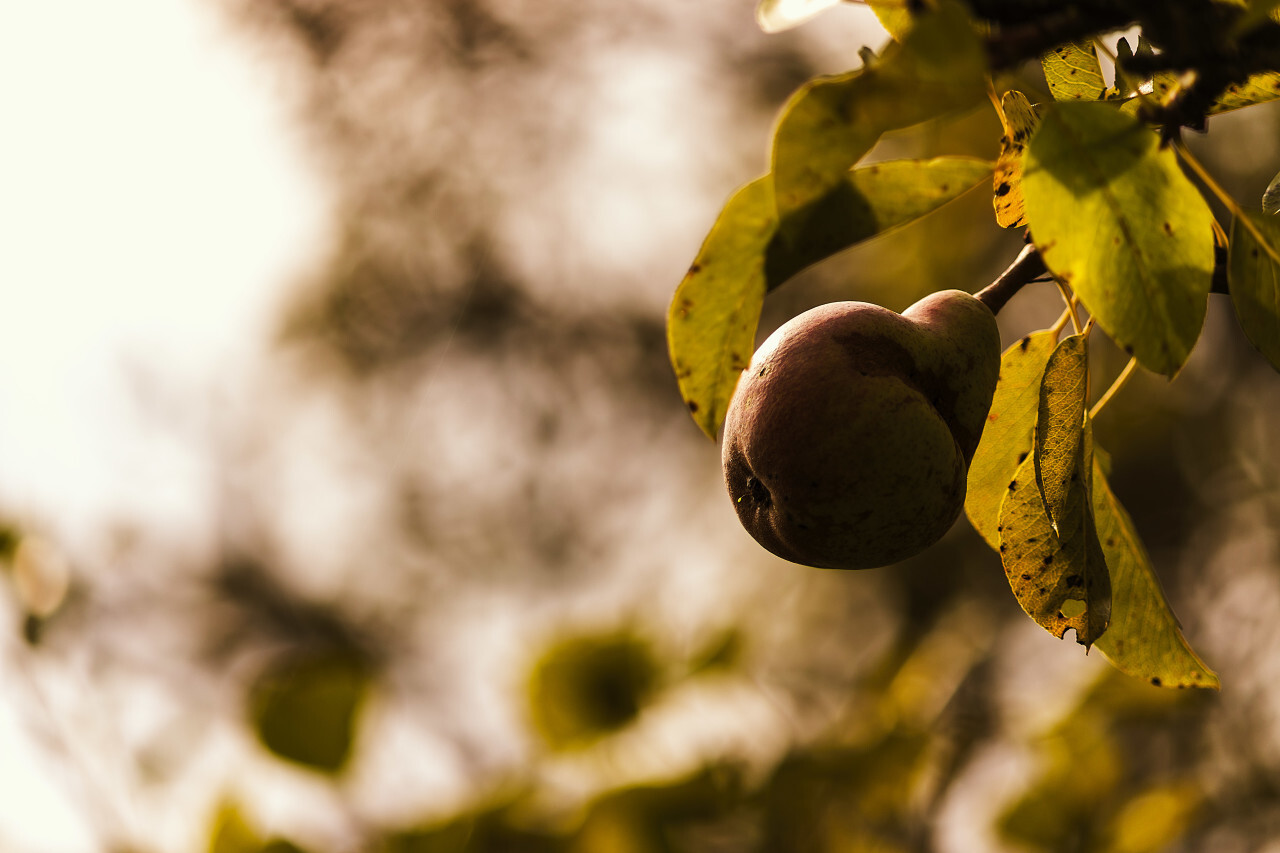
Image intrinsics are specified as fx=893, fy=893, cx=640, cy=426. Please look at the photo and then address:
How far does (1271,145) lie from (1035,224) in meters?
2.78

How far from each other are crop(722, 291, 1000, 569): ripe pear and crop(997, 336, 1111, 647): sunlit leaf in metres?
0.04

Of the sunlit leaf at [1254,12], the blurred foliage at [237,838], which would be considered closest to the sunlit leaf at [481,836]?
the blurred foliage at [237,838]

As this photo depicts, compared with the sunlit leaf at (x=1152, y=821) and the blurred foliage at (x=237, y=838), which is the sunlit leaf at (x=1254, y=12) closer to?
the blurred foliage at (x=237, y=838)

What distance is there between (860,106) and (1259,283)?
0.23 metres

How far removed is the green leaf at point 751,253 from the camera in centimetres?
42

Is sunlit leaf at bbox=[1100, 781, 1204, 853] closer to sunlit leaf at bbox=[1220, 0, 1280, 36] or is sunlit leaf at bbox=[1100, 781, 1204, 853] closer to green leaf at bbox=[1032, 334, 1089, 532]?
green leaf at bbox=[1032, 334, 1089, 532]

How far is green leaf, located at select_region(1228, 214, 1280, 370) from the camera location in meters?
0.43

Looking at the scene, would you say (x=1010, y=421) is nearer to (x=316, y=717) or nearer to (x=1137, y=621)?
(x=1137, y=621)

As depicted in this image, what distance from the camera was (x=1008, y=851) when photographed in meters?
1.36

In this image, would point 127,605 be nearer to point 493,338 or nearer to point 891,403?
point 493,338

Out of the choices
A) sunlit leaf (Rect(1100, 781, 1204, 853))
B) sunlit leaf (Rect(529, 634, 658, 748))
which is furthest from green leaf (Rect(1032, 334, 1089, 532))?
sunlit leaf (Rect(1100, 781, 1204, 853))

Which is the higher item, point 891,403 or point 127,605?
point 891,403

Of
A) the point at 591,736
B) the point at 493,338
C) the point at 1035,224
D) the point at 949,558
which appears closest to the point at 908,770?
the point at 591,736

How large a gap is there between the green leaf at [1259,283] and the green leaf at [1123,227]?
0.13 ft
